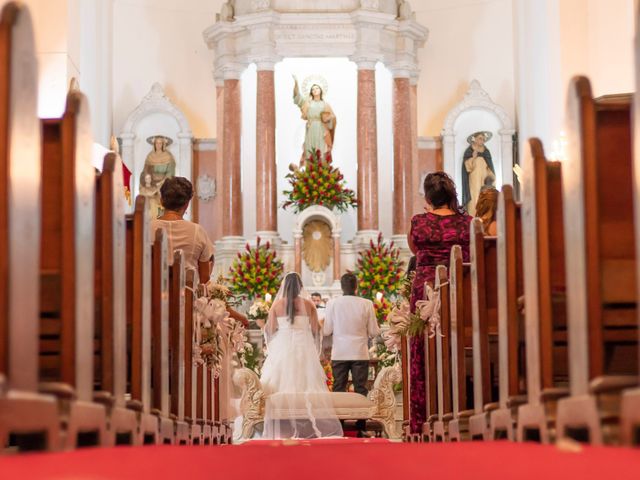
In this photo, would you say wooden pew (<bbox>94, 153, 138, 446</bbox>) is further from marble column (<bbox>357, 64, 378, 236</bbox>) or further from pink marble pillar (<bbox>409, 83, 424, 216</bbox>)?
pink marble pillar (<bbox>409, 83, 424, 216</bbox>)

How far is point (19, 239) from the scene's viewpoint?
277cm

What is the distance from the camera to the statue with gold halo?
1630 cm

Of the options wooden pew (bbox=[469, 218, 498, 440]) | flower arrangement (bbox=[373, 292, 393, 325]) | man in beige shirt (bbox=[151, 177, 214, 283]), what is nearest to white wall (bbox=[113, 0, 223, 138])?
flower arrangement (bbox=[373, 292, 393, 325])

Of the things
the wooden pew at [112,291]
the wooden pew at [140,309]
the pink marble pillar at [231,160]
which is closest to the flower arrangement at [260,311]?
the pink marble pillar at [231,160]

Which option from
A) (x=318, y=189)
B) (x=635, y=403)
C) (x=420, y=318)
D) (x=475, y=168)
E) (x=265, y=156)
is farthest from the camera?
(x=475, y=168)

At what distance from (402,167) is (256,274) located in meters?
2.88

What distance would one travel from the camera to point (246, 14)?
54.5 ft

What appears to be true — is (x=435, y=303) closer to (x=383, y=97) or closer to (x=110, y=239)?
(x=110, y=239)

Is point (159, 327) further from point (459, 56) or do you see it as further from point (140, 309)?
point (459, 56)

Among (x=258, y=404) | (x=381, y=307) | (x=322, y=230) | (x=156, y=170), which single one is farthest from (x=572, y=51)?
(x=156, y=170)

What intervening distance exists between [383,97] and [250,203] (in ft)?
7.95

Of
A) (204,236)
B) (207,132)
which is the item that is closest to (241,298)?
(207,132)

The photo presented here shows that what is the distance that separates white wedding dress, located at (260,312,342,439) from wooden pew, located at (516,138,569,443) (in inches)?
279

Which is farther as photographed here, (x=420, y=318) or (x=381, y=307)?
(x=381, y=307)
